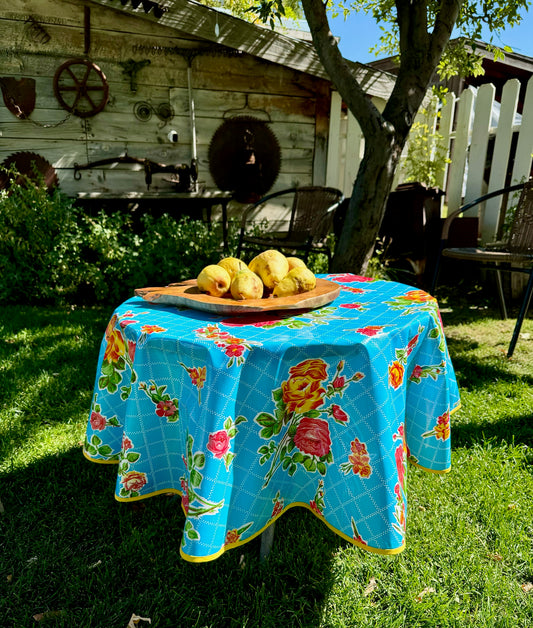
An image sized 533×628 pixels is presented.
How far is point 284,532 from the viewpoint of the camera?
71.6 inches

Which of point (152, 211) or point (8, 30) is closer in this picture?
point (8, 30)

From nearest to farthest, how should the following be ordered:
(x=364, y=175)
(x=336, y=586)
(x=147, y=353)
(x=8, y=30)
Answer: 1. (x=147, y=353)
2. (x=336, y=586)
3. (x=364, y=175)
4. (x=8, y=30)

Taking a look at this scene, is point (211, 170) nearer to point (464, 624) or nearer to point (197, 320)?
point (197, 320)

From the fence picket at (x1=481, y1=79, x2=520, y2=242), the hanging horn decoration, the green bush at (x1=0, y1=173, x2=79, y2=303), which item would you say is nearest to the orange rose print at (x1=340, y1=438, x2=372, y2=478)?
the green bush at (x1=0, y1=173, x2=79, y2=303)

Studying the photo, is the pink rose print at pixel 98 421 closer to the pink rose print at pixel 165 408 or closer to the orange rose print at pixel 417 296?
the pink rose print at pixel 165 408

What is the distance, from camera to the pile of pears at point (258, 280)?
1.48 m

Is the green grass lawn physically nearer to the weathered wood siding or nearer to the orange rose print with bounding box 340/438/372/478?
the orange rose print with bounding box 340/438/372/478

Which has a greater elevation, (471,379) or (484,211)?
(484,211)

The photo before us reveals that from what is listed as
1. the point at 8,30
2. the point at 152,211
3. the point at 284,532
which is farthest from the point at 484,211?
the point at 8,30

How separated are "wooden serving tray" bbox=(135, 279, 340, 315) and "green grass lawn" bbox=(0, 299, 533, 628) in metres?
0.95

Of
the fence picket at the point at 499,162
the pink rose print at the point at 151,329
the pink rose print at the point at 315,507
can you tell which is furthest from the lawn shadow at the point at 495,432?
the fence picket at the point at 499,162

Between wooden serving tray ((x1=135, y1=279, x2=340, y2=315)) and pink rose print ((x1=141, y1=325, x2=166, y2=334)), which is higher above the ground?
wooden serving tray ((x1=135, y1=279, x2=340, y2=315))

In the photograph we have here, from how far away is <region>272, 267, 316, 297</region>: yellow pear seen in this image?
155 cm

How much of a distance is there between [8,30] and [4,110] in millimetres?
793
